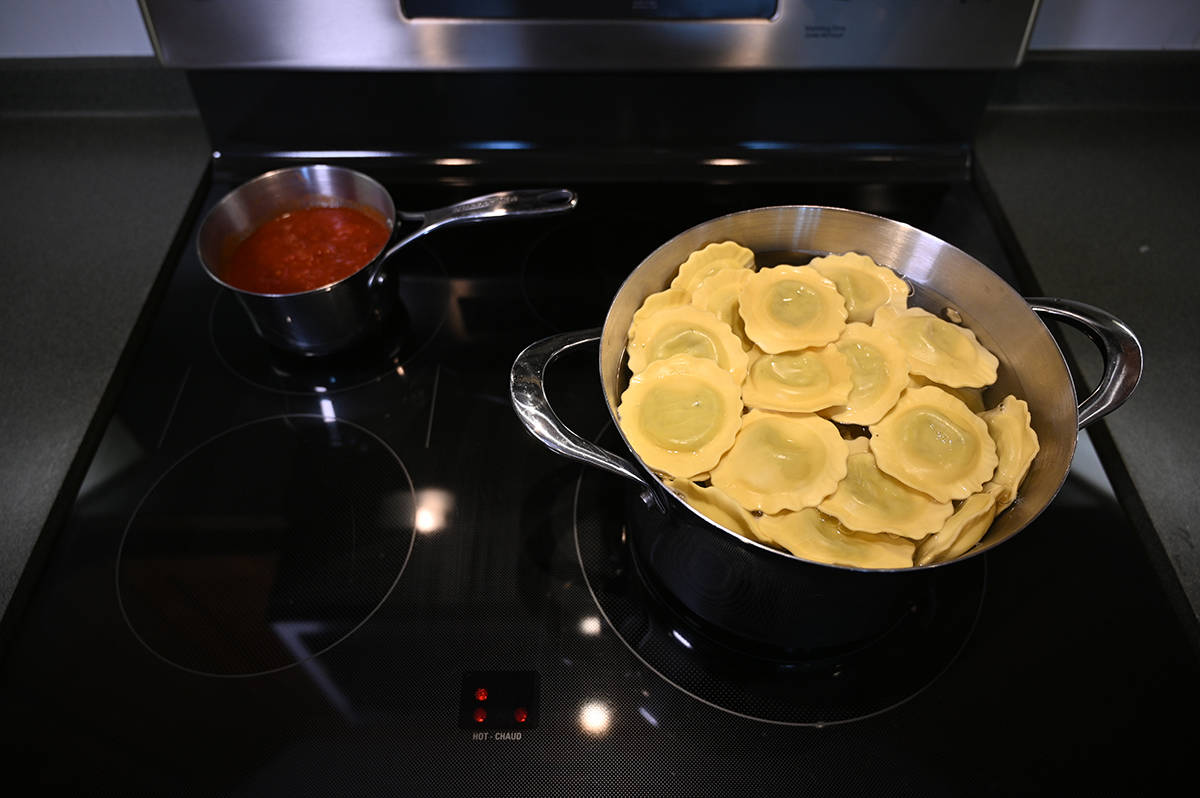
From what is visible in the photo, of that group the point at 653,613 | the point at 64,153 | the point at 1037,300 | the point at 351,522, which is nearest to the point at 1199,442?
the point at 1037,300

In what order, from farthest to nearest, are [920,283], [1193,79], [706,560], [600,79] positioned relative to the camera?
[1193,79] → [600,79] → [920,283] → [706,560]

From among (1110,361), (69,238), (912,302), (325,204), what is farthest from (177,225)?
(1110,361)

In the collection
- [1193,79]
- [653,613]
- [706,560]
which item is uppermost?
[1193,79]

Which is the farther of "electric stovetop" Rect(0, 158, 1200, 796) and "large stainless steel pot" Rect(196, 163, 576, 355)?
"large stainless steel pot" Rect(196, 163, 576, 355)

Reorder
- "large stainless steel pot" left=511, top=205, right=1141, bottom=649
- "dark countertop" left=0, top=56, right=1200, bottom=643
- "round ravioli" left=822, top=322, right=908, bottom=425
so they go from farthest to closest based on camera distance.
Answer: "dark countertop" left=0, top=56, right=1200, bottom=643, "round ravioli" left=822, top=322, right=908, bottom=425, "large stainless steel pot" left=511, top=205, right=1141, bottom=649

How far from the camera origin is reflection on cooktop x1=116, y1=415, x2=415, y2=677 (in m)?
0.69

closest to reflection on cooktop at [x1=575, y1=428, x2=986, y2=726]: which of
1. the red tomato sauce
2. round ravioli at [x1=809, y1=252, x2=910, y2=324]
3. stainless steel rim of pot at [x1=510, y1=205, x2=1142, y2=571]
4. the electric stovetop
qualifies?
the electric stovetop

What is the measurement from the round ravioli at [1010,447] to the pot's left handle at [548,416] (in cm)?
29

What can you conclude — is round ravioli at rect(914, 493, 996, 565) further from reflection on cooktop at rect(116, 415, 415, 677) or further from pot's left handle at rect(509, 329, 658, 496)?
reflection on cooktop at rect(116, 415, 415, 677)

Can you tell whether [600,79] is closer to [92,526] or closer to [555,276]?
[555,276]

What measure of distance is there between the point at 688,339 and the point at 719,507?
7.0 inches

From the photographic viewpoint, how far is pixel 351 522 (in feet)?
2.50

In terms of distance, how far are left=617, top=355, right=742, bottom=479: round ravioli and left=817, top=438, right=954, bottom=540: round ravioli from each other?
102 millimetres

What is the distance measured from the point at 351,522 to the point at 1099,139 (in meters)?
1.14
